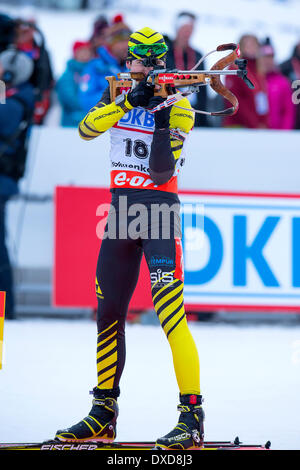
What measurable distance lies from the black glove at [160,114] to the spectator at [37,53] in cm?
515

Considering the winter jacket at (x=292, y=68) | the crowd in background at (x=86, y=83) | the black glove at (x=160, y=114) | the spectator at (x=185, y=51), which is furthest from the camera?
the winter jacket at (x=292, y=68)

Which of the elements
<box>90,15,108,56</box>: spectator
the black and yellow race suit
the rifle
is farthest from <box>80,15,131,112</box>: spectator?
the rifle

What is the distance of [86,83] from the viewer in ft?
27.7

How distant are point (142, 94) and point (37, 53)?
5.70m

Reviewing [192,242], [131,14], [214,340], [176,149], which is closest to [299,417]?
[176,149]

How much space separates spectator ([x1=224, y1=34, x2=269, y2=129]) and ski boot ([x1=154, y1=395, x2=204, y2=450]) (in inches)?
218

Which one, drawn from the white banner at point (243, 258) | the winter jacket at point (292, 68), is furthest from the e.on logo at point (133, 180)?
the winter jacket at point (292, 68)

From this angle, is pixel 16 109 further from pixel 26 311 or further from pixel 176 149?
pixel 176 149

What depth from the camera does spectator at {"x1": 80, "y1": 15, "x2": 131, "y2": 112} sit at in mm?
8133

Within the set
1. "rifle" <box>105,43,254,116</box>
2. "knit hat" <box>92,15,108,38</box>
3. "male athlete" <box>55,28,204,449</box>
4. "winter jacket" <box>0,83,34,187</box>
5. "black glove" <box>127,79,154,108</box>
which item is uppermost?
"knit hat" <box>92,15,108,38</box>

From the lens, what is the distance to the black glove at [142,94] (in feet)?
12.5

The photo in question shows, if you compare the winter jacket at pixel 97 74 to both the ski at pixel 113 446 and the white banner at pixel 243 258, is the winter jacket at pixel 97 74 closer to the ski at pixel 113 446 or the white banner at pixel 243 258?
the white banner at pixel 243 258

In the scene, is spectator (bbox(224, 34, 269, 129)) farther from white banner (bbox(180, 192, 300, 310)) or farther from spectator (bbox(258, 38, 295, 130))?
white banner (bbox(180, 192, 300, 310))

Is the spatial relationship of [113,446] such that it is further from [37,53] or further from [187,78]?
[37,53]
